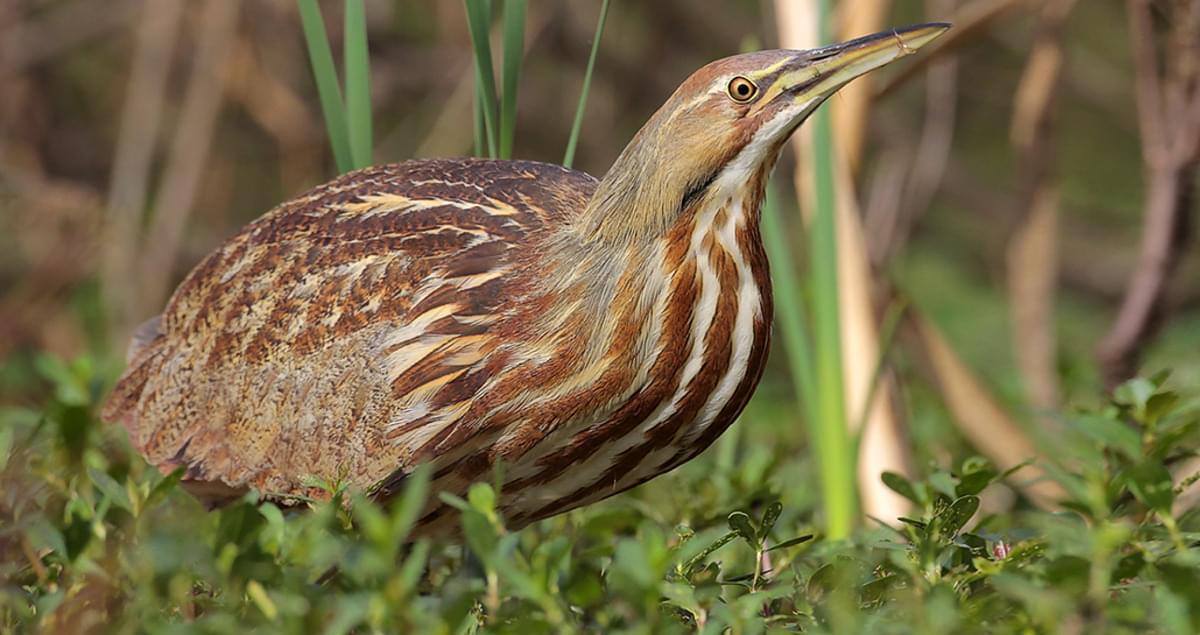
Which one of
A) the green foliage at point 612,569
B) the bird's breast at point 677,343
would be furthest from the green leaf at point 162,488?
the bird's breast at point 677,343

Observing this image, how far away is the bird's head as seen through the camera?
5.40 feet

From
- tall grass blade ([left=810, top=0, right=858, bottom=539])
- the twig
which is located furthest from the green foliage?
the twig

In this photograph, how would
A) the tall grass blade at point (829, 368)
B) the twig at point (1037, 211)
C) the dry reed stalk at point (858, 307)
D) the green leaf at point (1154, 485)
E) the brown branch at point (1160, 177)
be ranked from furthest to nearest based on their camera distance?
the twig at point (1037, 211)
the dry reed stalk at point (858, 307)
the brown branch at point (1160, 177)
the tall grass blade at point (829, 368)
the green leaf at point (1154, 485)

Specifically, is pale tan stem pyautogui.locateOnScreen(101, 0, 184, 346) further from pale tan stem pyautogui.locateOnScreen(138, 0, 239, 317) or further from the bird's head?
the bird's head

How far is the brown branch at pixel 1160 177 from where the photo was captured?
93.6 inches

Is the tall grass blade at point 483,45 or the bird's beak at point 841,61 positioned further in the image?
the tall grass blade at point 483,45

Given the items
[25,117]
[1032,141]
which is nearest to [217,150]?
[25,117]

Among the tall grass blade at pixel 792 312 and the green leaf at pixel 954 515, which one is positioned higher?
the tall grass blade at pixel 792 312

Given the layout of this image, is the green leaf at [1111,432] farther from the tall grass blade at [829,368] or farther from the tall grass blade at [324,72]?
the tall grass blade at [324,72]

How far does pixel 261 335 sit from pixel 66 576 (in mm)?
576

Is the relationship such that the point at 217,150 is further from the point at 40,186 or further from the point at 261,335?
the point at 261,335

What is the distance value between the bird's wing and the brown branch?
0.97 metres

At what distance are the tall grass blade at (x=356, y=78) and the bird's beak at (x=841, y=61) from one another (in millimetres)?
566

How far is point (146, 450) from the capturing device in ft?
7.07
